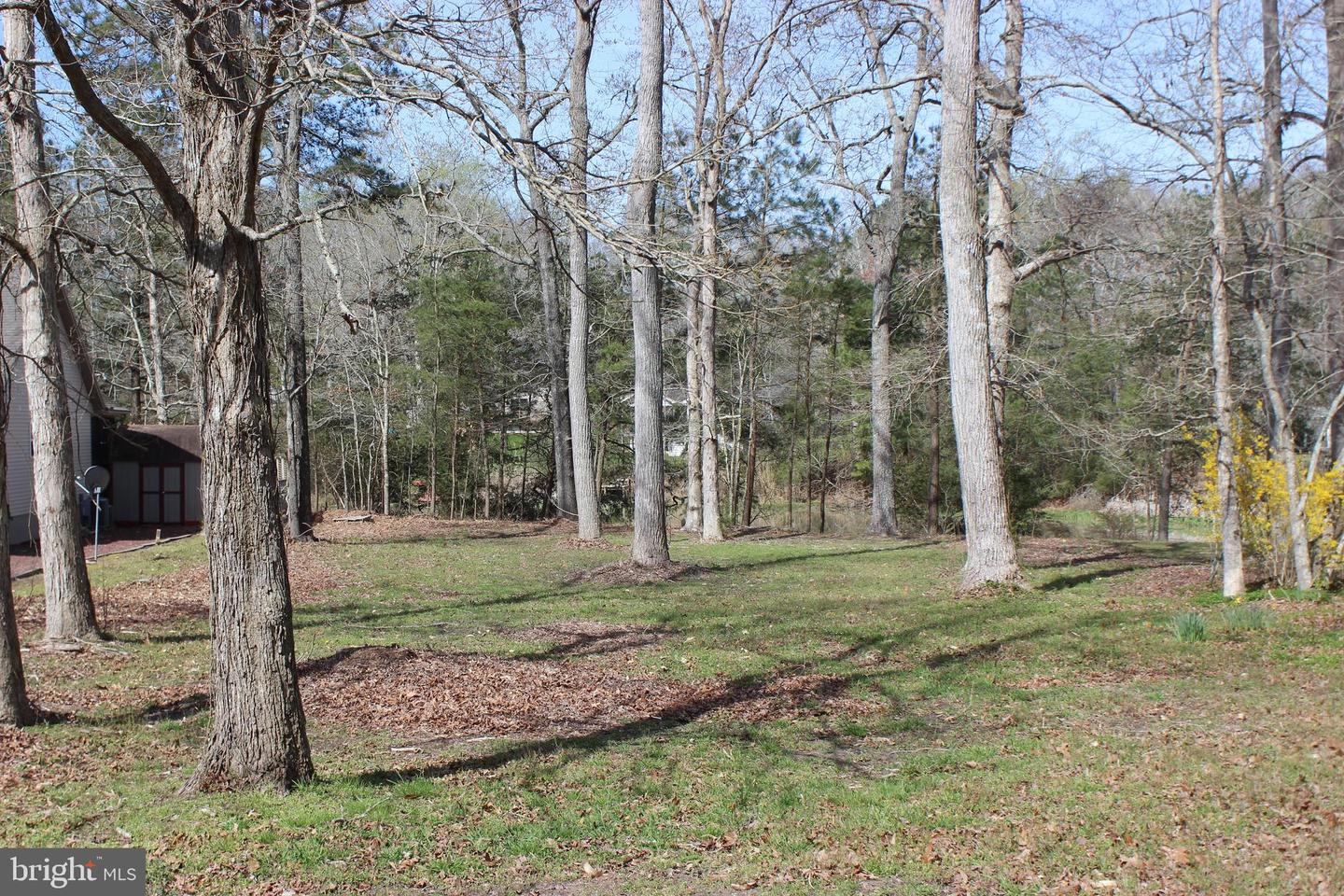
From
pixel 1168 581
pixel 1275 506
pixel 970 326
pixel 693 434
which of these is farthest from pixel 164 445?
pixel 1275 506

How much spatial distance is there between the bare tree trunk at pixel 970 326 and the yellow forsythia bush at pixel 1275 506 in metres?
2.53

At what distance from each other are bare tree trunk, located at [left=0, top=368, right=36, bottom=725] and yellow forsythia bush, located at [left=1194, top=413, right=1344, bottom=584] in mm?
11678

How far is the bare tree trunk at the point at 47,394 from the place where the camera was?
8.30 metres

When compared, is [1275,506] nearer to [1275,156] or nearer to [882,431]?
[1275,156]

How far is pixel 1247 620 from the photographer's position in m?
9.27

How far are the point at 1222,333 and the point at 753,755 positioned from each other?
25.5 ft

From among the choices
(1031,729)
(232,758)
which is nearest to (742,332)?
(1031,729)

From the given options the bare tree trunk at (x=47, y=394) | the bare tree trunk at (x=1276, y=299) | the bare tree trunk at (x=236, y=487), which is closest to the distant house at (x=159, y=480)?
the bare tree trunk at (x=47, y=394)

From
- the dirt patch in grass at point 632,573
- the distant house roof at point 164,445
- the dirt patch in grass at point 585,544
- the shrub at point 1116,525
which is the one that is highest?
the distant house roof at point 164,445

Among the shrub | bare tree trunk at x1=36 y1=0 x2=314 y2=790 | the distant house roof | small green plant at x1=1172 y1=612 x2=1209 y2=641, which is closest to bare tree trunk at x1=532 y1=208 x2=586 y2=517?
the distant house roof

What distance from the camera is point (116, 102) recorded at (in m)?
8.02

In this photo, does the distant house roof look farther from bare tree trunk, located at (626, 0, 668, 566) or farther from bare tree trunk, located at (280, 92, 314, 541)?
bare tree trunk, located at (626, 0, 668, 566)

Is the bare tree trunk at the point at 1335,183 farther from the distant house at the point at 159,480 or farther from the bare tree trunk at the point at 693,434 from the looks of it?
the distant house at the point at 159,480

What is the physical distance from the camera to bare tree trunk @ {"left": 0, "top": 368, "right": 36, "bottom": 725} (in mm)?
6309
